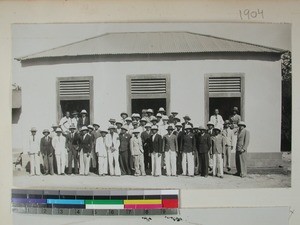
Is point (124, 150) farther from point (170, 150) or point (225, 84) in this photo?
point (225, 84)

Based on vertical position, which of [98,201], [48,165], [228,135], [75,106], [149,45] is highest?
[149,45]

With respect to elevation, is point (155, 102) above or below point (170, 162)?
above

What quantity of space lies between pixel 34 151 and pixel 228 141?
772mm

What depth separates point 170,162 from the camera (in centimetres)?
146

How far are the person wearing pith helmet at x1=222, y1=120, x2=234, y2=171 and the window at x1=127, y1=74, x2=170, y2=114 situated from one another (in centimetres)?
24

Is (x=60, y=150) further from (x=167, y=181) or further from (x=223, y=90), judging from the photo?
(x=223, y=90)

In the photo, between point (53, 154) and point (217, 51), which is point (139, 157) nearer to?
point (53, 154)

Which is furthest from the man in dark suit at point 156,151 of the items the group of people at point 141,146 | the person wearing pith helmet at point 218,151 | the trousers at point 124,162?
the person wearing pith helmet at point 218,151

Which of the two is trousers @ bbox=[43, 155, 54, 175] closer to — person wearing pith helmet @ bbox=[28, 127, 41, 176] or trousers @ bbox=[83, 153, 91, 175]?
person wearing pith helmet @ bbox=[28, 127, 41, 176]

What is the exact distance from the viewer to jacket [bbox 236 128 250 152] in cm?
144

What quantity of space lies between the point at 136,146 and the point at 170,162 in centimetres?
15

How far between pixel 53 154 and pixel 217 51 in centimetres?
77

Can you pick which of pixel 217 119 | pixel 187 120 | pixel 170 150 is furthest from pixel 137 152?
pixel 217 119

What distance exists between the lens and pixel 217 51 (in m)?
1.44
